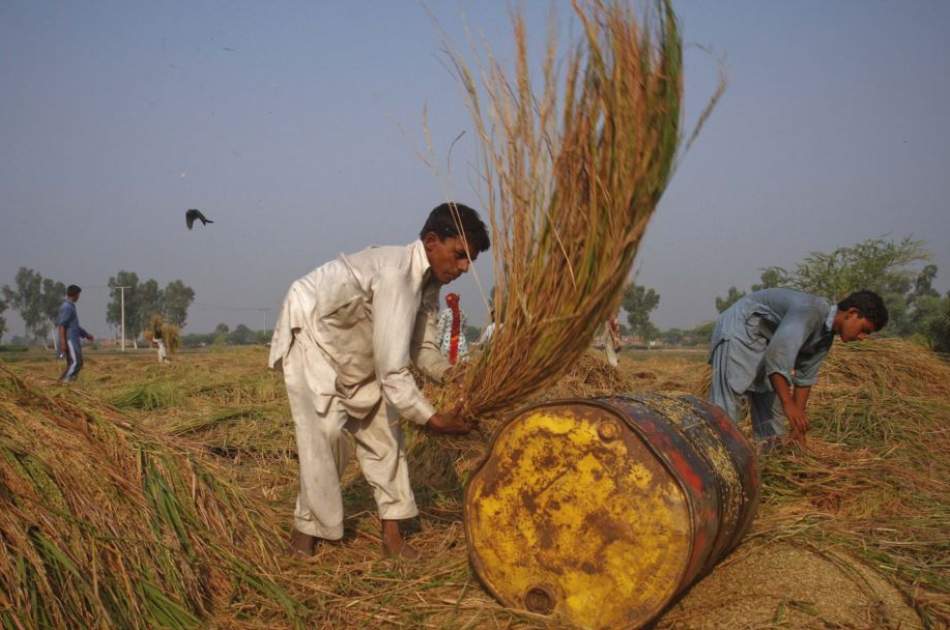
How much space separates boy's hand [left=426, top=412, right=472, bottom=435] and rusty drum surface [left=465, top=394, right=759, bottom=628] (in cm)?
26

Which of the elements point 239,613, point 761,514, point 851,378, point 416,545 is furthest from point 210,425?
point 851,378

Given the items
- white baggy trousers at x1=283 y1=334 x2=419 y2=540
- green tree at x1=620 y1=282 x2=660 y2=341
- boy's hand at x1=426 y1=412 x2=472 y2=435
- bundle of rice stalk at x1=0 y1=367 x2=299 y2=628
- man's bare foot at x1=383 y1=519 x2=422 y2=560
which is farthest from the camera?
green tree at x1=620 y1=282 x2=660 y2=341

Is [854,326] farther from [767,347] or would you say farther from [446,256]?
[446,256]

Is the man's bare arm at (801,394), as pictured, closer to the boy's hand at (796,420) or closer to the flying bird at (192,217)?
the boy's hand at (796,420)

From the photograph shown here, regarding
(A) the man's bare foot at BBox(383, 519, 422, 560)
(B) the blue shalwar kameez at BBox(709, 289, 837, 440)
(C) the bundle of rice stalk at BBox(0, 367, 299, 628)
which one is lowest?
(A) the man's bare foot at BBox(383, 519, 422, 560)

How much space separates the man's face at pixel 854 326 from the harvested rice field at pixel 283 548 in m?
0.65

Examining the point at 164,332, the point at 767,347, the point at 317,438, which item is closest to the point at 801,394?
the point at 767,347

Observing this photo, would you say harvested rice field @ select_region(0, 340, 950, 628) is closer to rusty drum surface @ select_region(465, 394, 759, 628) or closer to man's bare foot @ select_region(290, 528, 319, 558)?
man's bare foot @ select_region(290, 528, 319, 558)

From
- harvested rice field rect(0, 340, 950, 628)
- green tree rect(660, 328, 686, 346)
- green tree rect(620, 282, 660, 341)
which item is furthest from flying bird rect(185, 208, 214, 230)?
green tree rect(660, 328, 686, 346)

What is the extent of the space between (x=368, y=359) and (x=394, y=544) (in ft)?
2.82

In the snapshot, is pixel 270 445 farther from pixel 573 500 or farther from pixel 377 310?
pixel 573 500

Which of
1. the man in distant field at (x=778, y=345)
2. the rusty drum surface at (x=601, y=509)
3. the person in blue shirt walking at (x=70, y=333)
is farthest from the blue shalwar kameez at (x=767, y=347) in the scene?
the person in blue shirt walking at (x=70, y=333)

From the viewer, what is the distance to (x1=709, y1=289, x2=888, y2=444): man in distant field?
13.9 feet

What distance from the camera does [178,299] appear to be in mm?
90062
